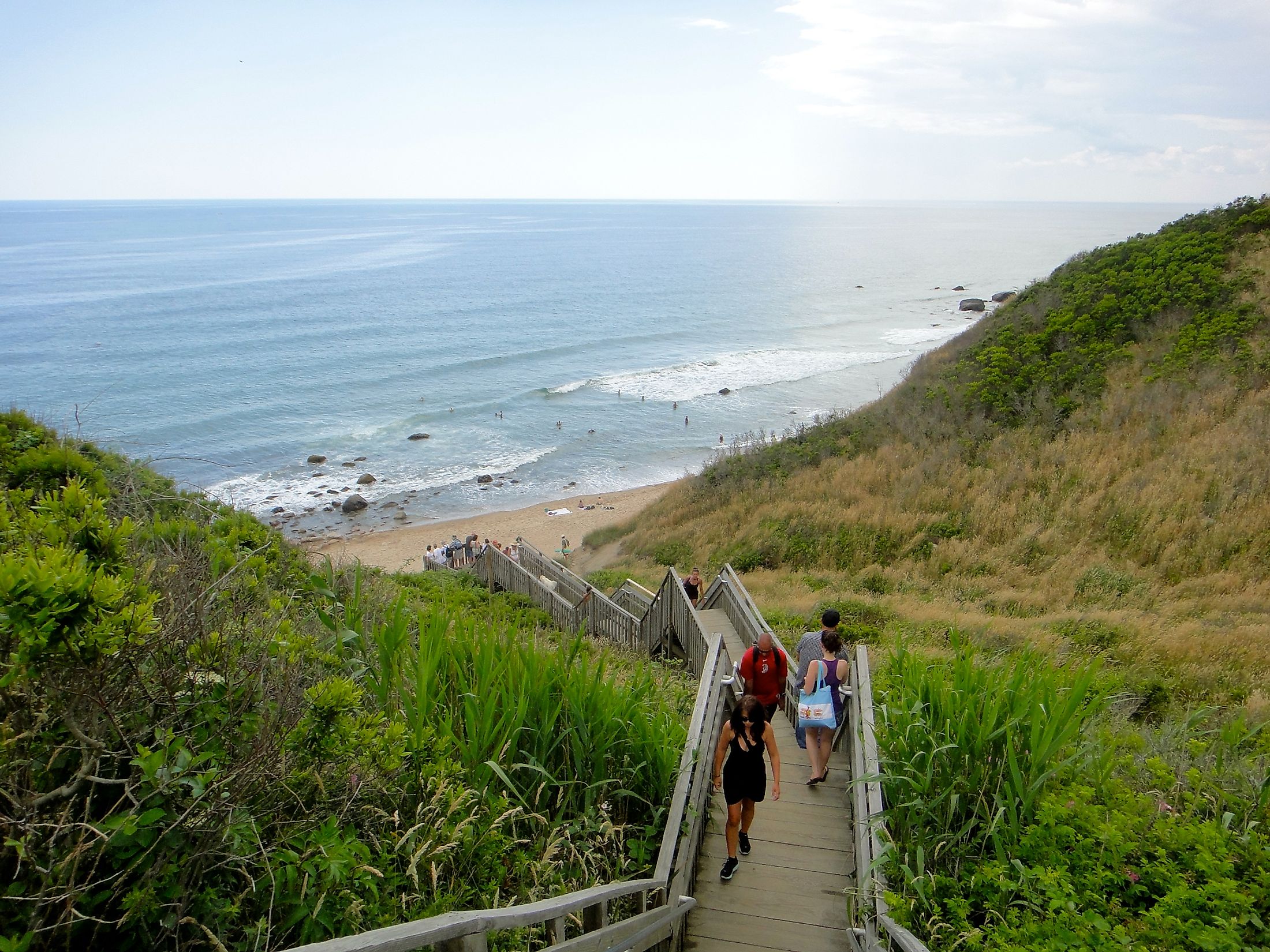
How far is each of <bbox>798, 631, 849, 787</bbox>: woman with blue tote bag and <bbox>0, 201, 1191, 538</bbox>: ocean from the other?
5.26m

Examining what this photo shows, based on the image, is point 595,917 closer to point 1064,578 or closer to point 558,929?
point 558,929

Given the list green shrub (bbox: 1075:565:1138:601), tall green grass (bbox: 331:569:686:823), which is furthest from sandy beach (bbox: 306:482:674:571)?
tall green grass (bbox: 331:569:686:823)

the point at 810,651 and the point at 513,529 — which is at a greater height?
the point at 810,651

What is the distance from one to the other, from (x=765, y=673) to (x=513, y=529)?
26783mm

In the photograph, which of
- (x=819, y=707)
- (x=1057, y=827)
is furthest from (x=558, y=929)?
(x=819, y=707)

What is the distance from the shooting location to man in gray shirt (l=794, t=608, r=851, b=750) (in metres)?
6.84

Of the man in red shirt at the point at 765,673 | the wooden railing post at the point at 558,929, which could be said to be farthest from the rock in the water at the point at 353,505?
the wooden railing post at the point at 558,929

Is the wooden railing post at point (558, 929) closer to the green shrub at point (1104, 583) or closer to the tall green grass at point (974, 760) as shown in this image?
the tall green grass at point (974, 760)

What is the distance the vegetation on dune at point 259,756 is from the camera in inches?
90.4

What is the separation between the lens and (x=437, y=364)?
189 feet

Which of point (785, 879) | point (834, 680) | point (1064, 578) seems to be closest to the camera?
point (785, 879)

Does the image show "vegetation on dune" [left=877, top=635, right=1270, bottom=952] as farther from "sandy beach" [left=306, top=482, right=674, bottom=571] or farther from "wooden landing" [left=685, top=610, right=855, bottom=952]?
"sandy beach" [left=306, top=482, right=674, bottom=571]

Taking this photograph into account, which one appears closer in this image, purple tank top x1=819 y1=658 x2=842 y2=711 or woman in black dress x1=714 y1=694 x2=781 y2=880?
woman in black dress x1=714 y1=694 x2=781 y2=880

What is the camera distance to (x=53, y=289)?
85375 mm
